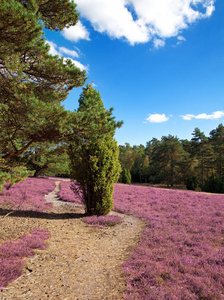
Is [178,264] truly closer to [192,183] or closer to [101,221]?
[101,221]

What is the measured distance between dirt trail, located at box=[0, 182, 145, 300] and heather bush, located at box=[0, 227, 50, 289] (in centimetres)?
16

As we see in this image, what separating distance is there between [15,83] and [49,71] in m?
1.27

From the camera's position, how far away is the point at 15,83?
4.56 m

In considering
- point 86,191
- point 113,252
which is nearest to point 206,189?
point 86,191

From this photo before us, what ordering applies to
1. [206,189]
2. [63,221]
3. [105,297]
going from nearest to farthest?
[105,297], [63,221], [206,189]

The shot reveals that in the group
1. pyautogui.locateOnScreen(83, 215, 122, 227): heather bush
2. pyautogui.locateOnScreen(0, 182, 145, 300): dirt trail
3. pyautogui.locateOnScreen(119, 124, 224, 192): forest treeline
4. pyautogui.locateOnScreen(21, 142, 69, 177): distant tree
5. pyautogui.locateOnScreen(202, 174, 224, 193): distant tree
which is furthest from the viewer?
pyautogui.locateOnScreen(119, 124, 224, 192): forest treeline

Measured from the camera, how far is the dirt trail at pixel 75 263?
10.4 ft

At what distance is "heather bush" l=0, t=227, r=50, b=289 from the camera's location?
3425mm

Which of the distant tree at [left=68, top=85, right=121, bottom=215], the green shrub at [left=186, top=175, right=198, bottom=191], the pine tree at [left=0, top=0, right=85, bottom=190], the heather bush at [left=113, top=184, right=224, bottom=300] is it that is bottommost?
the green shrub at [left=186, top=175, right=198, bottom=191]

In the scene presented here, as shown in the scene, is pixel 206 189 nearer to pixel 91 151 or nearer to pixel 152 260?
pixel 91 151

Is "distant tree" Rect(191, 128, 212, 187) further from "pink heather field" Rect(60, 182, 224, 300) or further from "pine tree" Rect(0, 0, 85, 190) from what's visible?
"pine tree" Rect(0, 0, 85, 190)

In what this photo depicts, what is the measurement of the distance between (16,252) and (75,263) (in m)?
1.45

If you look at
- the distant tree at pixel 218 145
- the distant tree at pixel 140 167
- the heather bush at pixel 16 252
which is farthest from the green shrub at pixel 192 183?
the heather bush at pixel 16 252

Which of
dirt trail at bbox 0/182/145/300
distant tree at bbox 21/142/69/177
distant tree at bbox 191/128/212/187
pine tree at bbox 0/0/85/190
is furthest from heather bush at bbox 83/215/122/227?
distant tree at bbox 191/128/212/187
